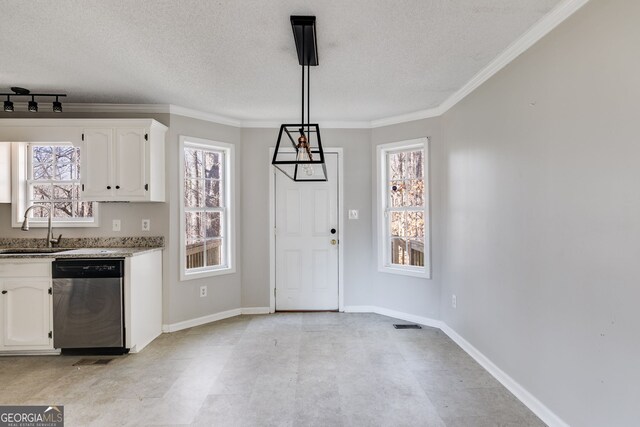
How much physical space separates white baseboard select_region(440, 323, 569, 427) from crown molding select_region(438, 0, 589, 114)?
2327mm

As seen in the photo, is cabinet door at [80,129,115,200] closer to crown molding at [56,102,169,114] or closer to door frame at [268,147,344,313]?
crown molding at [56,102,169,114]

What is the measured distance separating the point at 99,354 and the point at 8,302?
0.92 m

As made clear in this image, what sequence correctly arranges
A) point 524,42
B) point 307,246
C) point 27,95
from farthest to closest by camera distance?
point 307,246, point 27,95, point 524,42

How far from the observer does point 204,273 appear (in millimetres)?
3758

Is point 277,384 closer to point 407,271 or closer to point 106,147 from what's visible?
point 407,271

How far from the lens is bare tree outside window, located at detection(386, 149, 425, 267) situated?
3.81m

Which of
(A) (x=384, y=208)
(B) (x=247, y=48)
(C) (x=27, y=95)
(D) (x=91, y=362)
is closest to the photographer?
(B) (x=247, y=48)

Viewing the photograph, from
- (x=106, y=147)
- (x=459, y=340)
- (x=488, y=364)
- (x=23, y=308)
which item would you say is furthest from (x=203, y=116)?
(x=488, y=364)

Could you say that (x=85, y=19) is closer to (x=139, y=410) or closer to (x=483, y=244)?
(x=139, y=410)

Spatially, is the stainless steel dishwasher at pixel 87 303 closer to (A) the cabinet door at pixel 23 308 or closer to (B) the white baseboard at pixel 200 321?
(A) the cabinet door at pixel 23 308

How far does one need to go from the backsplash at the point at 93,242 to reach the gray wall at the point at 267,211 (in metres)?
1.08

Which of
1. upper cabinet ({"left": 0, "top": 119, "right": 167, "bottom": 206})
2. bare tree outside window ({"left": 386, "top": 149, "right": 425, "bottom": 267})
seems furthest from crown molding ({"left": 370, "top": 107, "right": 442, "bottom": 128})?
upper cabinet ({"left": 0, "top": 119, "right": 167, "bottom": 206})

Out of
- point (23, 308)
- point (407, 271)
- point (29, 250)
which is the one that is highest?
point (29, 250)

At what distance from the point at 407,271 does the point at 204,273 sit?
242 cm
